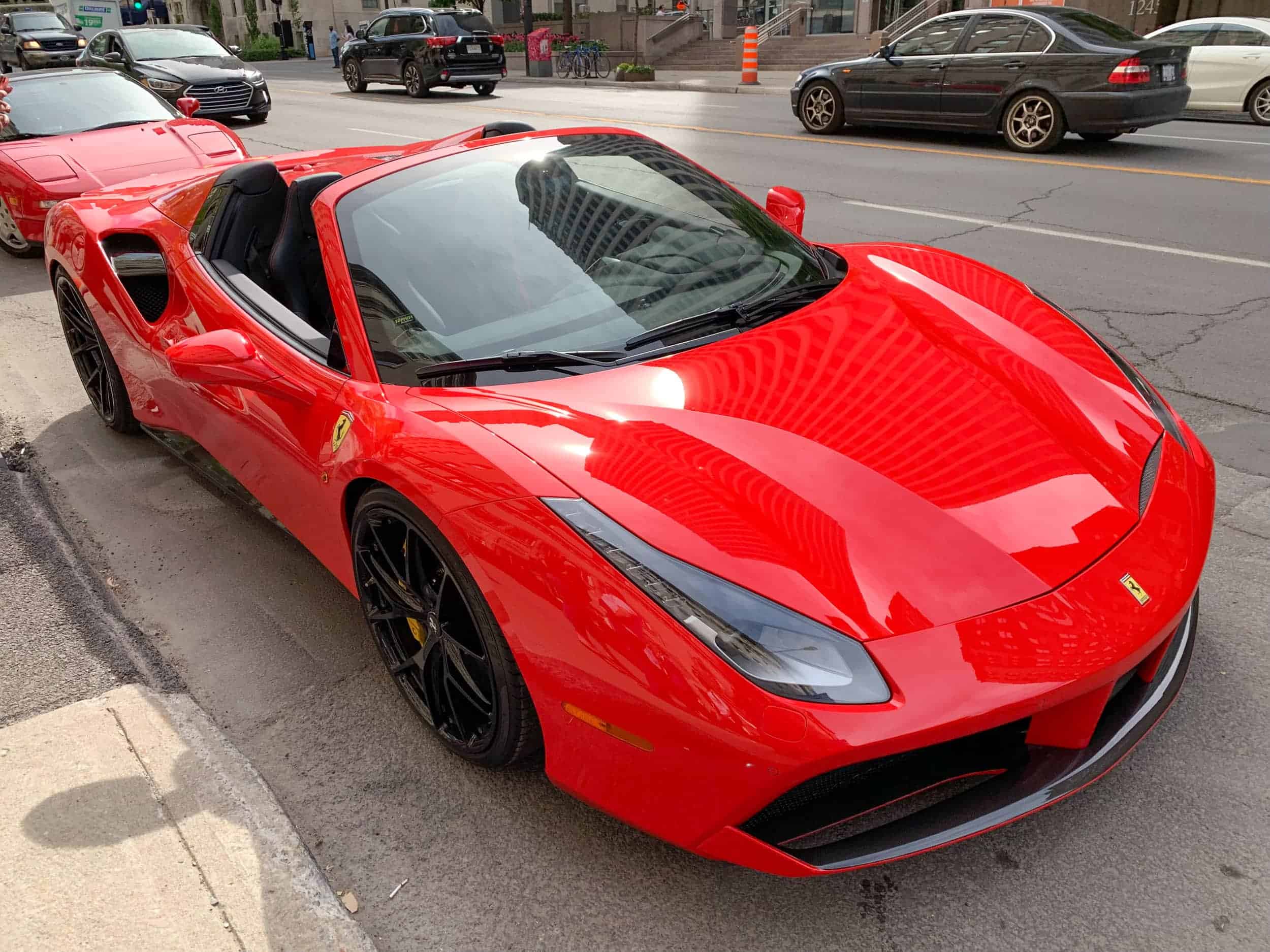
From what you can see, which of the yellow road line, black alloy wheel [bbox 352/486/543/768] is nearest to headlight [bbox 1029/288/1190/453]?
black alloy wheel [bbox 352/486/543/768]

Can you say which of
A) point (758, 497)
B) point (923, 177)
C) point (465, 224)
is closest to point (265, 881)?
point (758, 497)

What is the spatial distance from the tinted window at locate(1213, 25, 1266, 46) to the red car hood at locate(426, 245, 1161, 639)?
13.4 metres

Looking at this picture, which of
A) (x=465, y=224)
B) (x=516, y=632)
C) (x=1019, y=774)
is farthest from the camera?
(x=465, y=224)

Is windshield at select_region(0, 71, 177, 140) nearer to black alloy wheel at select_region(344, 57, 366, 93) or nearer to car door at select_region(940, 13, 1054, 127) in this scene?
car door at select_region(940, 13, 1054, 127)

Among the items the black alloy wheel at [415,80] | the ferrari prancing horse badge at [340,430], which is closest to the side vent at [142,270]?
the ferrari prancing horse badge at [340,430]

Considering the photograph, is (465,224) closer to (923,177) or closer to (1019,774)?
(1019,774)

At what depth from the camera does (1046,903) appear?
76.6 inches

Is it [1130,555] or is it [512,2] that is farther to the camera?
[512,2]

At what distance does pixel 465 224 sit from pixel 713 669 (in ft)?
5.30

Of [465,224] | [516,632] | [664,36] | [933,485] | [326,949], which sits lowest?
[326,949]

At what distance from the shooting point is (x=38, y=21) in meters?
26.5

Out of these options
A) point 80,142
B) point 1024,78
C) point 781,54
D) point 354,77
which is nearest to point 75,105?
point 80,142

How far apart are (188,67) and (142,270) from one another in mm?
13954

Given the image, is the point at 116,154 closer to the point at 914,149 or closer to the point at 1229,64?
the point at 914,149
